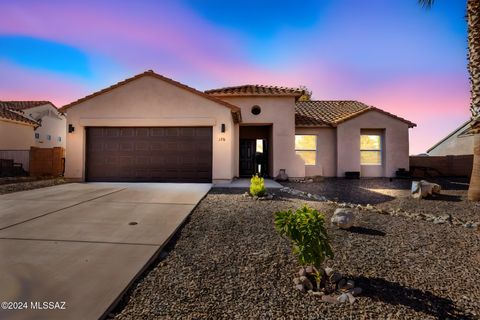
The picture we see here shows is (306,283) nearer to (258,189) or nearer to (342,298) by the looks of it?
(342,298)

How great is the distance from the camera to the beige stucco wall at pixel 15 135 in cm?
1766

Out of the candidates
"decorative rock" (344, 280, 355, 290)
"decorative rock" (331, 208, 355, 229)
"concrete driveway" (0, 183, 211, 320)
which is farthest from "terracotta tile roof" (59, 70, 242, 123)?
"decorative rock" (344, 280, 355, 290)

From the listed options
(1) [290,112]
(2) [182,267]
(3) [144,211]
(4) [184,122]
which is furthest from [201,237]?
(1) [290,112]

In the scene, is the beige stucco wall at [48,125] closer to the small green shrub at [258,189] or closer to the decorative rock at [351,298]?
the small green shrub at [258,189]

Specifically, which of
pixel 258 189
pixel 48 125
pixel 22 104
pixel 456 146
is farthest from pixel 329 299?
pixel 22 104

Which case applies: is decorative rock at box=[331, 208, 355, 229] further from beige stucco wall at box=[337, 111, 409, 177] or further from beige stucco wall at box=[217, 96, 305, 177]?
beige stucco wall at box=[337, 111, 409, 177]

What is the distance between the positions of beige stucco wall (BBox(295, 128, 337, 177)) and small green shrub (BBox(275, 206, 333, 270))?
12.3 meters

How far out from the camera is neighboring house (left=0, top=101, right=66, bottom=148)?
22.6 m

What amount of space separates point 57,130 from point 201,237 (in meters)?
30.0

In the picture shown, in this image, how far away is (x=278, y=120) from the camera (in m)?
13.4

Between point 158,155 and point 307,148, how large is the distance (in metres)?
8.81

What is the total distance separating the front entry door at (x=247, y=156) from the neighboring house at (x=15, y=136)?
14.5m

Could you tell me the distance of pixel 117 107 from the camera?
10.8 meters

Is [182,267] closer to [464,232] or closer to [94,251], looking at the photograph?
[94,251]
